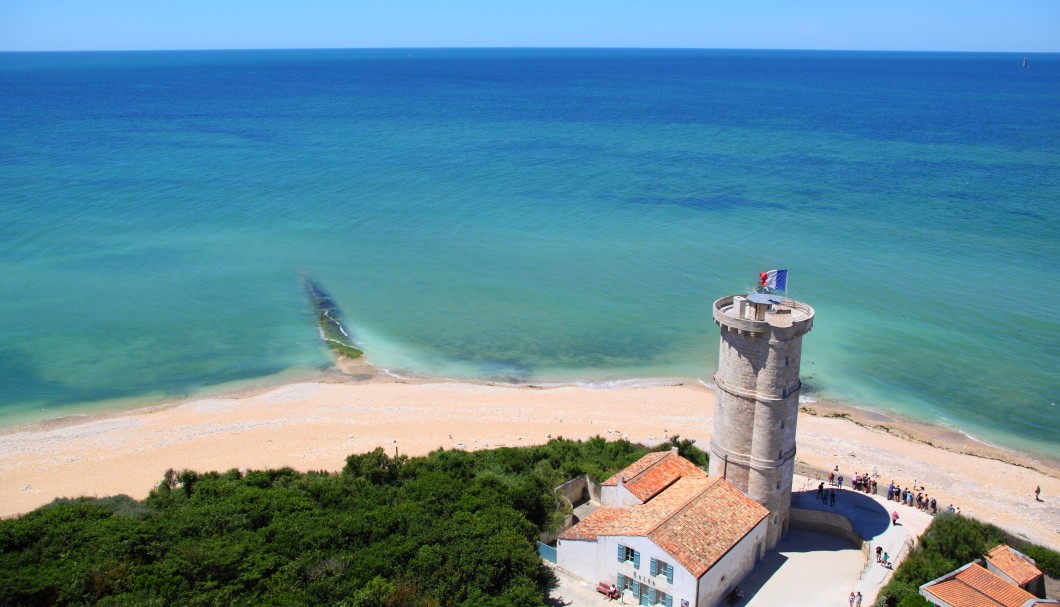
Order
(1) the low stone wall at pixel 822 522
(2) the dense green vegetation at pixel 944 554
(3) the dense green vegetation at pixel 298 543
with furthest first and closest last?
(1) the low stone wall at pixel 822 522 → (2) the dense green vegetation at pixel 944 554 → (3) the dense green vegetation at pixel 298 543

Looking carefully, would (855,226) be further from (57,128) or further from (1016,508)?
(57,128)

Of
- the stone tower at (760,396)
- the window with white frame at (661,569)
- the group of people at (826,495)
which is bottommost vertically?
the group of people at (826,495)

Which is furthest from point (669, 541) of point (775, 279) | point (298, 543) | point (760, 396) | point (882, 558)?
point (298, 543)

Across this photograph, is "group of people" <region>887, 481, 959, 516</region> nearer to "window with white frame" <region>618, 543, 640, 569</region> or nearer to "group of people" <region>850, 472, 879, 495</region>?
"group of people" <region>850, 472, 879, 495</region>

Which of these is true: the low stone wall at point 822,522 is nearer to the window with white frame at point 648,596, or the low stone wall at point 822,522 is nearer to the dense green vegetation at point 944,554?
the dense green vegetation at point 944,554

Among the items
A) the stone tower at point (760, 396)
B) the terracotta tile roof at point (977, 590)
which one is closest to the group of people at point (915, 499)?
the terracotta tile roof at point (977, 590)

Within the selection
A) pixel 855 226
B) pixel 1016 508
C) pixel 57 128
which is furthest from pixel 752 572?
pixel 57 128

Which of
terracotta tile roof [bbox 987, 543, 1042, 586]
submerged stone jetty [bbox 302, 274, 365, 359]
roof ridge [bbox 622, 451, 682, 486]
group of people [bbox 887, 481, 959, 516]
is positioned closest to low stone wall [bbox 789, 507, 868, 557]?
terracotta tile roof [bbox 987, 543, 1042, 586]
